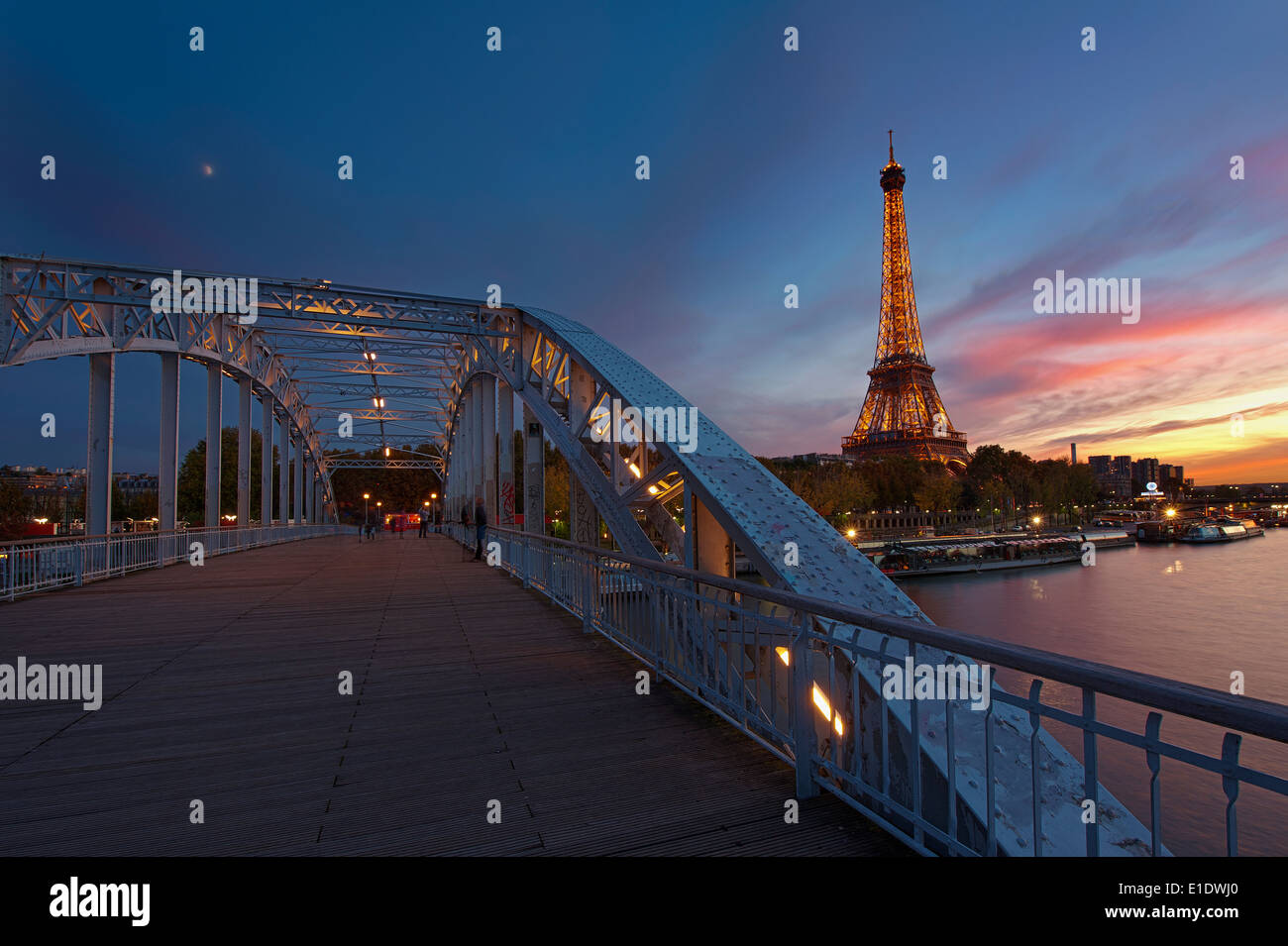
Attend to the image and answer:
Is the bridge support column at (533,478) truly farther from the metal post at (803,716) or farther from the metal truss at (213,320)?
the metal post at (803,716)

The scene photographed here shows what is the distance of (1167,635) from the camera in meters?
30.7

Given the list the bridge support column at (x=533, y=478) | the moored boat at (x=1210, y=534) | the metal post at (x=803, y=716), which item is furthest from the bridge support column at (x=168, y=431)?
the moored boat at (x=1210, y=534)

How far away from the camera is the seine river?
47.1ft

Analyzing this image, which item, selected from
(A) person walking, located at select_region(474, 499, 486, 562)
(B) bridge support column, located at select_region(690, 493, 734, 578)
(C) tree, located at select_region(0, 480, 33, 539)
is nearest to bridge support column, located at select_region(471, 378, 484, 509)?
(A) person walking, located at select_region(474, 499, 486, 562)

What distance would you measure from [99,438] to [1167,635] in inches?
1644

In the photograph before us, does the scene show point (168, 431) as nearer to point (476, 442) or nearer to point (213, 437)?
point (213, 437)

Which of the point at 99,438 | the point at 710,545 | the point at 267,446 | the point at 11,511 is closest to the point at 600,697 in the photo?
the point at 710,545

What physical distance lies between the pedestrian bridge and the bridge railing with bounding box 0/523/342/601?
8 centimetres

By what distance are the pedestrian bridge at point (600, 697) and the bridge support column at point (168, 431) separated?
10.5 feet

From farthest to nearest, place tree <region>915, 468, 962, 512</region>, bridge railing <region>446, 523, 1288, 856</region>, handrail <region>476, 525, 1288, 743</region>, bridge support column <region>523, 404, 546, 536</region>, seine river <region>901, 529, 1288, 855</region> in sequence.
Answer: tree <region>915, 468, 962, 512</region> < seine river <region>901, 529, 1288, 855</region> < bridge support column <region>523, 404, 546, 536</region> < bridge railing <region>446, 523, 1288, 856</region> < handrail <region>476, 525, 1288, 743</region>

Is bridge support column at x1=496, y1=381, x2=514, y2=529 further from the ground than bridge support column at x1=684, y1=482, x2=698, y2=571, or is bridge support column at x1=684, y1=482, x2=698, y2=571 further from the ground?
bridge support column at x1=496, y1=381, x2=514, y2=529


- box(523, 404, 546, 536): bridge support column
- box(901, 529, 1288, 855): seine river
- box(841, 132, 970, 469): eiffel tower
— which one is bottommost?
box(901, 529, 1288, 855): seine river

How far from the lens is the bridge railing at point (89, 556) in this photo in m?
9.92

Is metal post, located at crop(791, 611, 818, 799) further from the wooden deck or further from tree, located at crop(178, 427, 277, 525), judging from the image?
tree, located at crop(178, 427, 277, 525)
